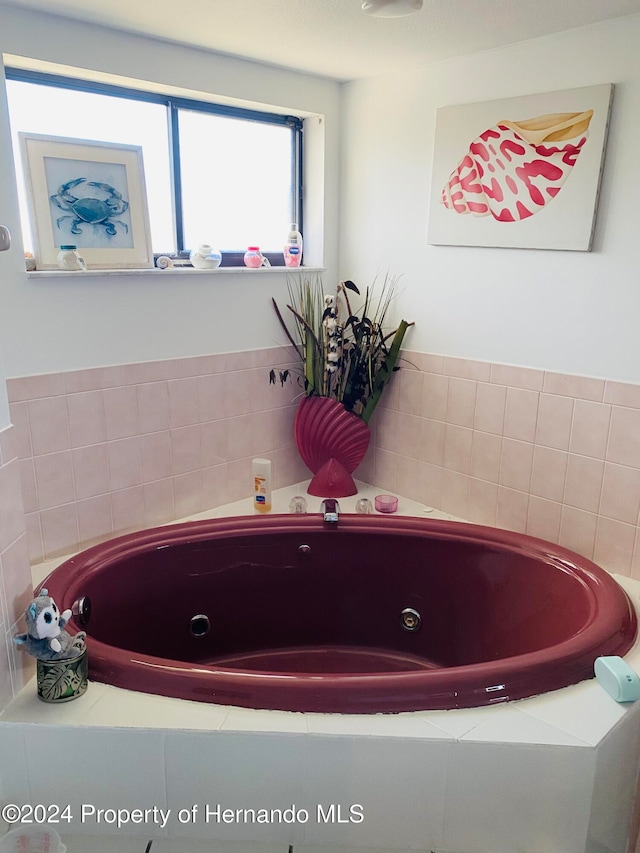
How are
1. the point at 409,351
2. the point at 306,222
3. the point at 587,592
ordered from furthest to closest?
the point at 306,222, the point at 409,351, the point at 587,592

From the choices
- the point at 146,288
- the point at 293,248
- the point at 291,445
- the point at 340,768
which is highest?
the point at 293,248

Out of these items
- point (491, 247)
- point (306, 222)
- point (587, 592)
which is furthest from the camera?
point (306, 222)

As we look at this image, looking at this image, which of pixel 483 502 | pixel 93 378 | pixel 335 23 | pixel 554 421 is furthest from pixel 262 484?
pixel 335 23

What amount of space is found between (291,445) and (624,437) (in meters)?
1.29

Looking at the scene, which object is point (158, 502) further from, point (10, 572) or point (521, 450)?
point (521, 450)

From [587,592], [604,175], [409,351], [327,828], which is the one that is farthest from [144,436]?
[604,175]

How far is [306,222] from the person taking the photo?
2.68 meters

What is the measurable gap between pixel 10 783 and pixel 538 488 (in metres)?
1.72

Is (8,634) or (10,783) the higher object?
(8,634)

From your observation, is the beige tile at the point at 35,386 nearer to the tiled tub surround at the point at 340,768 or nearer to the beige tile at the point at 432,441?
the tiled tub surround at the point at 340,768

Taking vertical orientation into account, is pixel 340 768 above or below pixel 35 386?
below

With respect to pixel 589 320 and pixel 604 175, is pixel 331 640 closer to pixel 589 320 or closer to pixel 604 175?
pixel 589 320

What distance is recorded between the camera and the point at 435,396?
241cm

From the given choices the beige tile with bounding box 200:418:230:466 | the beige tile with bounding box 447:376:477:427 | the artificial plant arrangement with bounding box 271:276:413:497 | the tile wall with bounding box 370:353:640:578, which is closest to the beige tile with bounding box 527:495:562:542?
the tile wall with bounding box 370:353:640:578
